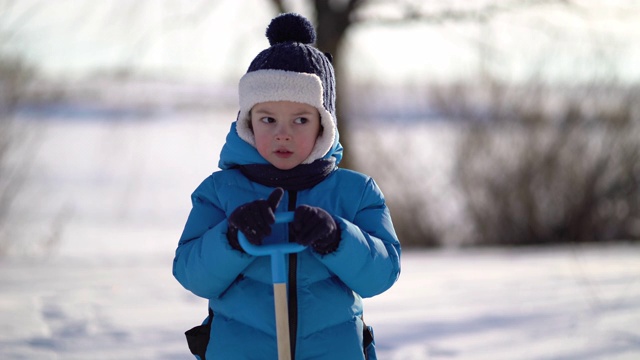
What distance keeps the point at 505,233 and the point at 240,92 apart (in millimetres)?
6876

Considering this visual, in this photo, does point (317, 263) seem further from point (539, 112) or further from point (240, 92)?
point (539, 112)

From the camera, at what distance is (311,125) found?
7.41 feet

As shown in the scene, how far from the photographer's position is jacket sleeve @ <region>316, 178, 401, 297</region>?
81.5 inches

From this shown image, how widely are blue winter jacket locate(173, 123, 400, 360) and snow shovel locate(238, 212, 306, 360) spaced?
63 mm

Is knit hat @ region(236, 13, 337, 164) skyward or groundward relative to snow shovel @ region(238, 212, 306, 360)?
skyward

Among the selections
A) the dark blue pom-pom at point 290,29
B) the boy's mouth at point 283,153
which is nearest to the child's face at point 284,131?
the boy's mouth at point 283,153

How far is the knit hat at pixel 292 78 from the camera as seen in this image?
7.23 feet

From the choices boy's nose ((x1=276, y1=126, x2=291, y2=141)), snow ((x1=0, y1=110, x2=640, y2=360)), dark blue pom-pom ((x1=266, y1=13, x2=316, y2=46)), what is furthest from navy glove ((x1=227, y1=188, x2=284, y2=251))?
snow ((x1=0, y1=110, x2=640, y2=360))

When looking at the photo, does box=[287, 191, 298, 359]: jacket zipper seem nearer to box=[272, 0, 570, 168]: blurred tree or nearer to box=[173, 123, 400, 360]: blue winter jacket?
box=[173, 123, 400, 360]: blue winter jacket

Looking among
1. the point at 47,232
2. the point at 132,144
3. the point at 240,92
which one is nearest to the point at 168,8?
the point at 47,232

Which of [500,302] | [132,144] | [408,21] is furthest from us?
[132,144]

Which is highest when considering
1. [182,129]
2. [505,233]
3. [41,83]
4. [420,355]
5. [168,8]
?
[182,129]

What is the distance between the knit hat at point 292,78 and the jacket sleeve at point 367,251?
0.21m

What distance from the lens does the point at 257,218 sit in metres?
1.96
